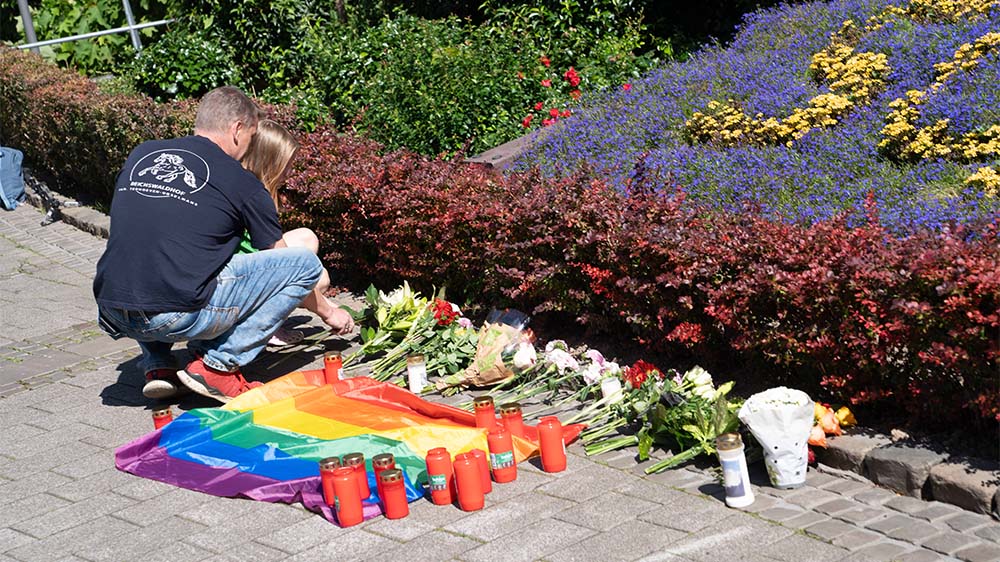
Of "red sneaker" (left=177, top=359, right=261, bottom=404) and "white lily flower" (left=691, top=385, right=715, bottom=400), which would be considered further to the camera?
"red sneaker" (left=177, top=359, right=261, bottom=404)

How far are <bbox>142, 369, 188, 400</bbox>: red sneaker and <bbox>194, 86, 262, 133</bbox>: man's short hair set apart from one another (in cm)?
124

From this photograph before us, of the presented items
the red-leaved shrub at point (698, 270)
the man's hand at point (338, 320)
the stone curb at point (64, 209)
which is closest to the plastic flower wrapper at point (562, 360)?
the red-leaved shrub at point (698, 270)

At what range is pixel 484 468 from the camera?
438 centimetres

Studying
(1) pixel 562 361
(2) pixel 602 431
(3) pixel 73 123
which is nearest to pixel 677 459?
(2) pixel 602 431

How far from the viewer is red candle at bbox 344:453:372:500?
13.9 feet

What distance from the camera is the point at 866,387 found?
4.34 m

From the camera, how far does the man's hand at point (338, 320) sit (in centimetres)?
613

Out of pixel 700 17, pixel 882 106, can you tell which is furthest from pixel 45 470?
pixel 700 17

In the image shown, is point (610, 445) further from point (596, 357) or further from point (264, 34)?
point (264, 34)

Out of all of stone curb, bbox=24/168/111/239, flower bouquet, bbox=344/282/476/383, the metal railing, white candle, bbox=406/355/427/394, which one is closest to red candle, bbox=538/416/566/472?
white candle, bbox=406/355/427/394

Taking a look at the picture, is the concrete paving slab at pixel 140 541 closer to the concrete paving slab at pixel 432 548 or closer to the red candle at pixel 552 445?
the concrete paving slab at pixel 432 548

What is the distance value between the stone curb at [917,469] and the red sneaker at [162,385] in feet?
10.2

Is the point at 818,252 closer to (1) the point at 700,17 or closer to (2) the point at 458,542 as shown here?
(2) the point at 458,542

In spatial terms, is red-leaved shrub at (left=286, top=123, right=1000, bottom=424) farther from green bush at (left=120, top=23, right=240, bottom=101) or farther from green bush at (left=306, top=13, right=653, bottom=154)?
green bush at (left=120, top=23, right=240, bottom=101)
